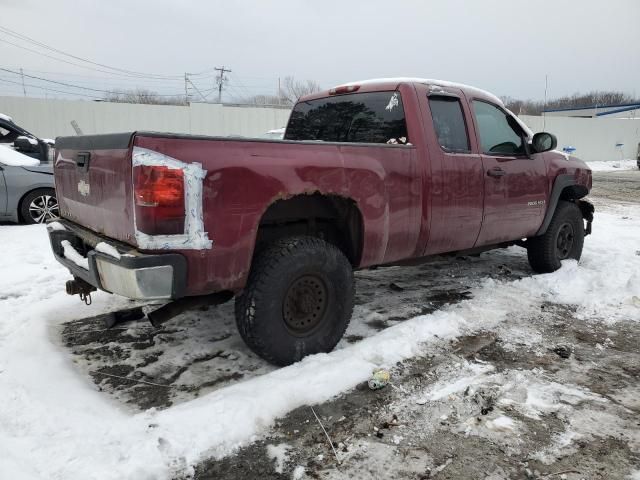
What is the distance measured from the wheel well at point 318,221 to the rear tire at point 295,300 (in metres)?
0.21

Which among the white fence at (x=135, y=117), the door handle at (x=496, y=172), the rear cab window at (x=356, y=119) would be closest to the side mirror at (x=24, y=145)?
the rear cab window at (x=356, y=119)

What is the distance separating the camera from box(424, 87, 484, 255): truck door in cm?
384

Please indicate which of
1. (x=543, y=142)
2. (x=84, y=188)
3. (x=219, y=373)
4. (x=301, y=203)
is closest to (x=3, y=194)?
(x=84, y=188)

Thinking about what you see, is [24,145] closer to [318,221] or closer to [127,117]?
[318,221]

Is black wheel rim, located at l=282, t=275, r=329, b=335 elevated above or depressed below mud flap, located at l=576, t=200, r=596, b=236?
below

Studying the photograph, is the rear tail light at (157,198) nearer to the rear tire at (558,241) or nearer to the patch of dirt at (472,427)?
the patch of dirt at (472,427)

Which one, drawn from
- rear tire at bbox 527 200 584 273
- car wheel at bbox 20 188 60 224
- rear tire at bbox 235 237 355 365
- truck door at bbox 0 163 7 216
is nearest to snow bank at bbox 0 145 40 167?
truck door at bbox 0 163 7 216

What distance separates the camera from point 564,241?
5586 millimetres

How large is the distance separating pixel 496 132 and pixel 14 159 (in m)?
7.14

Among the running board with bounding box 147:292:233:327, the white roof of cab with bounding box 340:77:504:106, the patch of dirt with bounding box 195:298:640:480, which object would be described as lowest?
the patch of dirt with bounding box 195:298:640:480

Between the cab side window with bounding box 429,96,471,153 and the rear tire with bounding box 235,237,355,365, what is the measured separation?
153 centimetres

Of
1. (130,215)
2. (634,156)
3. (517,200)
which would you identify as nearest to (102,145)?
(130,215)

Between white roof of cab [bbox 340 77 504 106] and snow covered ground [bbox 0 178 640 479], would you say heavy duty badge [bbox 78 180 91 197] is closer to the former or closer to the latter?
snow covered ground [bbox 0 178 640 479]

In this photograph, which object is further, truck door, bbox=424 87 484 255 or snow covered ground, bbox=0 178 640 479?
truck door, bbox=424 87 484 255
